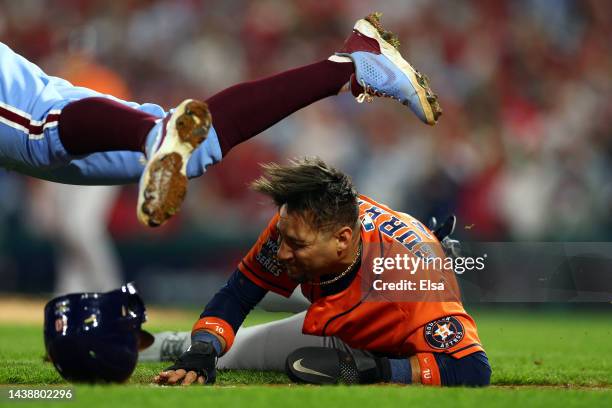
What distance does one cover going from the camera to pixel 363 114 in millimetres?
9469

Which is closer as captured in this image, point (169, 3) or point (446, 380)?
point (446, 380)

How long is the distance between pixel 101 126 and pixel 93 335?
69 centimetres

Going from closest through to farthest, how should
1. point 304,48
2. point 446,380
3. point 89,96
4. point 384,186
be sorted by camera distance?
point 89,96, point 446,380, point 384,186, point 304,48

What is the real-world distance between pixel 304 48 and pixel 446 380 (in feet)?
22.6

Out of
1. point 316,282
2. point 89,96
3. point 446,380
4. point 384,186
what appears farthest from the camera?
point 384,186

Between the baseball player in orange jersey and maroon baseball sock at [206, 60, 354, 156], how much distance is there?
383 millimetres

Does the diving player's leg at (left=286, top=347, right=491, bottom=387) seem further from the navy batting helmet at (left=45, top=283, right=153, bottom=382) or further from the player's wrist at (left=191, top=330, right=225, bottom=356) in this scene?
the navy batting helmet at (left=45, top=283, right=153, bottom=382)

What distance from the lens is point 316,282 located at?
3699 mm

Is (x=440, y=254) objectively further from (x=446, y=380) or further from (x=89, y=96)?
(x=89, y=96)

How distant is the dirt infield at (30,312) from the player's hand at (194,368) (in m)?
4.47

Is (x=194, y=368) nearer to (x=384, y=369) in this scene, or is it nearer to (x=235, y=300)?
(x=235, y=300)

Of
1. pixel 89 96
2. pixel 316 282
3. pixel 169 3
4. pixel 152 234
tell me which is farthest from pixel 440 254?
pixel 169 3

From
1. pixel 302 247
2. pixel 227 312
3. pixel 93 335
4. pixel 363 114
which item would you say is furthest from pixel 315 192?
pixel 363 114

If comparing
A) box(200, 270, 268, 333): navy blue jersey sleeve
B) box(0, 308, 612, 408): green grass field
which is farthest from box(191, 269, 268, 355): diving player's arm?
box(0, 308, 612, 408): green grass field
